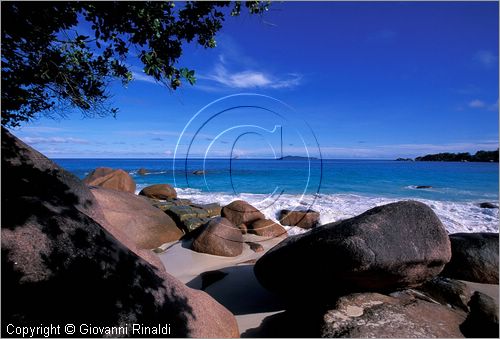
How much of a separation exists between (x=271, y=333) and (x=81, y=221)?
3534mm

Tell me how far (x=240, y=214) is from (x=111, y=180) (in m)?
10.8

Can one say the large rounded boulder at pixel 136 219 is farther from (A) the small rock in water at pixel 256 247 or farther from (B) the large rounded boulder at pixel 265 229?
(B) the large rounded boulder at pixel 265 229

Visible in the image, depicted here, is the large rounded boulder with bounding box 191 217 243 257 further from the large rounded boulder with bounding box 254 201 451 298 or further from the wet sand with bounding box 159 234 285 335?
the large rounded boulder with bounding box 254 201 451 298

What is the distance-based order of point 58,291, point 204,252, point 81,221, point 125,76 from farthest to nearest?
point 204,252
point 125,76
point 81,221
point 58,291

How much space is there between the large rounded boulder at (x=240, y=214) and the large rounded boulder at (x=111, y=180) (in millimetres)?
9109

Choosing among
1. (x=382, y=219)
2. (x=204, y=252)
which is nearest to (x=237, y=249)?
(x=204, y=252)

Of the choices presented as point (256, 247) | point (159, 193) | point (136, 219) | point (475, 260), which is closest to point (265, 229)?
point (256, 247)

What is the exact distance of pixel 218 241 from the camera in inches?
356

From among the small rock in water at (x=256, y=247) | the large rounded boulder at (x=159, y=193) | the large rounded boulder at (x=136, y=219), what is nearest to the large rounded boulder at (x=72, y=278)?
the large rounded boulder at (x=136, y=219)

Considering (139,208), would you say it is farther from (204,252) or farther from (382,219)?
(382,219)

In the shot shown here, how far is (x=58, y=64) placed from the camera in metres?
3.66

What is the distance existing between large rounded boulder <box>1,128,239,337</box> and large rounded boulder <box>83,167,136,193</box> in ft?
50.8

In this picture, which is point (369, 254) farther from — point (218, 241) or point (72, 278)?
point (218, 241)

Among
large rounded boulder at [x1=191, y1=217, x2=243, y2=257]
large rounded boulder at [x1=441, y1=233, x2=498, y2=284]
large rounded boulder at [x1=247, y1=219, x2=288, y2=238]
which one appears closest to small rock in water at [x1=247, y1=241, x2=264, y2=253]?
large rounded boulder at [x1=191, y1=217, x2=243, y2=257]
